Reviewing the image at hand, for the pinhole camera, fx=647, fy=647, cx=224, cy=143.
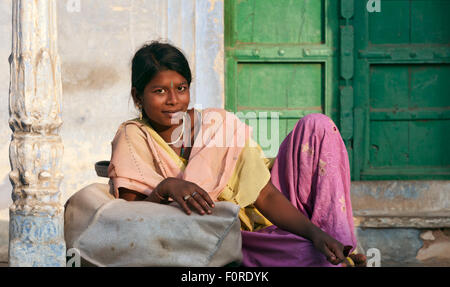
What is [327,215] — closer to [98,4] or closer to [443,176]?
[443,176]

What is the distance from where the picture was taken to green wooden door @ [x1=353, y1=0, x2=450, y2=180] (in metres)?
4.59

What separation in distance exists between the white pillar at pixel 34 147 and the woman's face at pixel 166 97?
0.49 meters

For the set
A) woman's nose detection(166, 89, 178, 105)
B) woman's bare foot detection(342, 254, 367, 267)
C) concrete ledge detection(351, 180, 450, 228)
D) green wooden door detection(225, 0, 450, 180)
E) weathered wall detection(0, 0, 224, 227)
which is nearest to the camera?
woman's bare foot detection(342, 254, 367, 267)

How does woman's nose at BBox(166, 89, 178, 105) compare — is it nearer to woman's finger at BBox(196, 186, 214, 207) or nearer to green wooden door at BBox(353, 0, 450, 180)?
woman's finger at BBox(196, 186, 214, 207)

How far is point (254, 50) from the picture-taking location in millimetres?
4582

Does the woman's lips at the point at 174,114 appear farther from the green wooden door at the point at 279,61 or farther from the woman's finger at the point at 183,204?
the green wooden door at the point at 279,61

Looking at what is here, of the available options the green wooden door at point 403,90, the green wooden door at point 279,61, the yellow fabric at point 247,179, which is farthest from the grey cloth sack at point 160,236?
the green wooden door at point 403,90

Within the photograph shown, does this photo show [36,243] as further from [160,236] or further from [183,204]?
[183,204]

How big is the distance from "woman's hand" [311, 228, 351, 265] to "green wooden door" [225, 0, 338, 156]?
182 cm

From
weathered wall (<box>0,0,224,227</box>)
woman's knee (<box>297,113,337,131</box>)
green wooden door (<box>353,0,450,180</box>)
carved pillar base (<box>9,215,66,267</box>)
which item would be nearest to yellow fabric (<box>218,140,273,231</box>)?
woman's knee (<box>297,113,337,131</box>)

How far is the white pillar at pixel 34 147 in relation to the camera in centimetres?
270

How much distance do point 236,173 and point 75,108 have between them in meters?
1.72

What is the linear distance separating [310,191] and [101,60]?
1918 millimetres

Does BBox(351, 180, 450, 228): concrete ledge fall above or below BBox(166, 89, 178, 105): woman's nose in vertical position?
below
